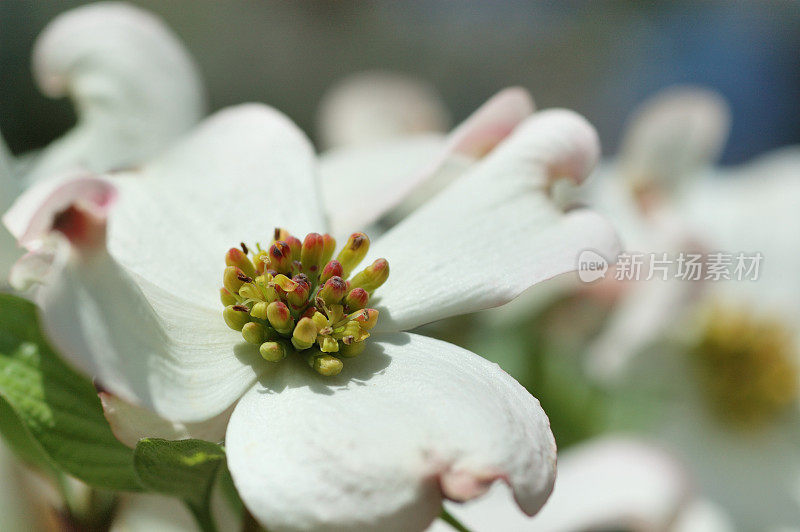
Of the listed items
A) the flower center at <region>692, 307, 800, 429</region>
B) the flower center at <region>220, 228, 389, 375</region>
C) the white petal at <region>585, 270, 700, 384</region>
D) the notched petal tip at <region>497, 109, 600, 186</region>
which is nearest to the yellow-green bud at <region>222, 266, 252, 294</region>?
→ the flower center at <region>220, 228, 389, 375</region>

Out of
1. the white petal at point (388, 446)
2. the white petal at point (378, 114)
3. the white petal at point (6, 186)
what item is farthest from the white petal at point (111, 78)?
the white petal at point (378, 114)

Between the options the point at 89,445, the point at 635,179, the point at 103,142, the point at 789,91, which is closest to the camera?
the point at 89,445

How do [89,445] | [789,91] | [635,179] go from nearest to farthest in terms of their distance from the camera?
[89,445] → [635,179] → [789,91]

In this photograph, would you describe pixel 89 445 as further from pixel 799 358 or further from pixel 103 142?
pixel 799 358

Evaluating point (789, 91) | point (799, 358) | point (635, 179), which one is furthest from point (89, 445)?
point (789, 91)

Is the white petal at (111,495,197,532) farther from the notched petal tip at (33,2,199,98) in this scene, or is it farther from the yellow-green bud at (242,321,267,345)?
the notched petal tip at (33,2,199,98)

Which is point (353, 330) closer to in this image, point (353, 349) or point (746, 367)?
point (353, 349)
